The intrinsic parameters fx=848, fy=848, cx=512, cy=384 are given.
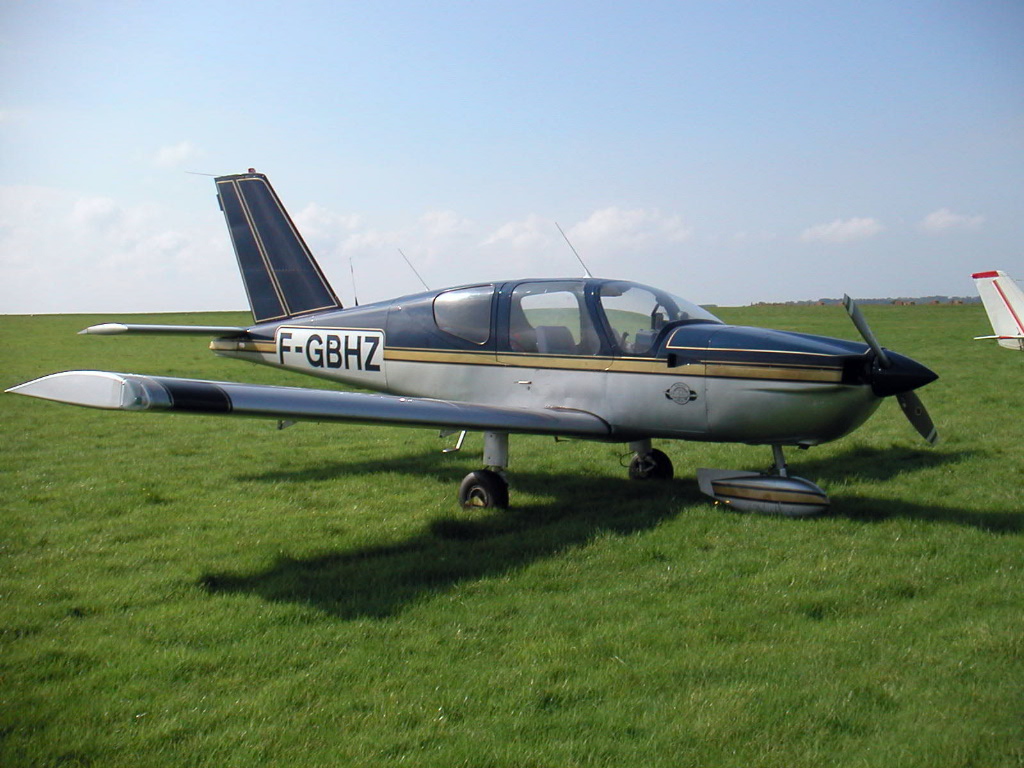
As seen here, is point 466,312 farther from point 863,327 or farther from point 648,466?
point 863,327

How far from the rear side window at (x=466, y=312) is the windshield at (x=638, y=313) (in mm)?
1279

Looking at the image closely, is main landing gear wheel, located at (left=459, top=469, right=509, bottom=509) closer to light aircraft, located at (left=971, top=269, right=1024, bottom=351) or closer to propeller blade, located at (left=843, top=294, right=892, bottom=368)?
propeller blade, located at (left=843, top=294, right=892, bottom=368)

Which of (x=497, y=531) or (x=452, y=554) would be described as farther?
(x=497, y=531)

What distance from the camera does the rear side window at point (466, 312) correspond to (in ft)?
28.7

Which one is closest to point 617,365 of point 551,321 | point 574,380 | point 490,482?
point 574,380

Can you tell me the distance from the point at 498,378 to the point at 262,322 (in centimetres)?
440

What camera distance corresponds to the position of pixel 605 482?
9164mm

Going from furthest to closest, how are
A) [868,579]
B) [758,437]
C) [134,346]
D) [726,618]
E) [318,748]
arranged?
[134,346], [758,437], [868,579], [726,618], [318,748]

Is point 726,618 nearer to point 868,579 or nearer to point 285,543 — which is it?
point 868,579

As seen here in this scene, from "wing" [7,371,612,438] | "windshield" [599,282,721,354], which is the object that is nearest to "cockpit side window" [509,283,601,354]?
"windshield" [599,282,721,354]

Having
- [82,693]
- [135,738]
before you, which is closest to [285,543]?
[82,693]

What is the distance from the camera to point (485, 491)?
7.86 m

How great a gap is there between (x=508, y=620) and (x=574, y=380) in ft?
11.8

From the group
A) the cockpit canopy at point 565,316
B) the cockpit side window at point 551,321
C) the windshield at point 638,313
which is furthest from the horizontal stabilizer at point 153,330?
the windshield at point 638,313
